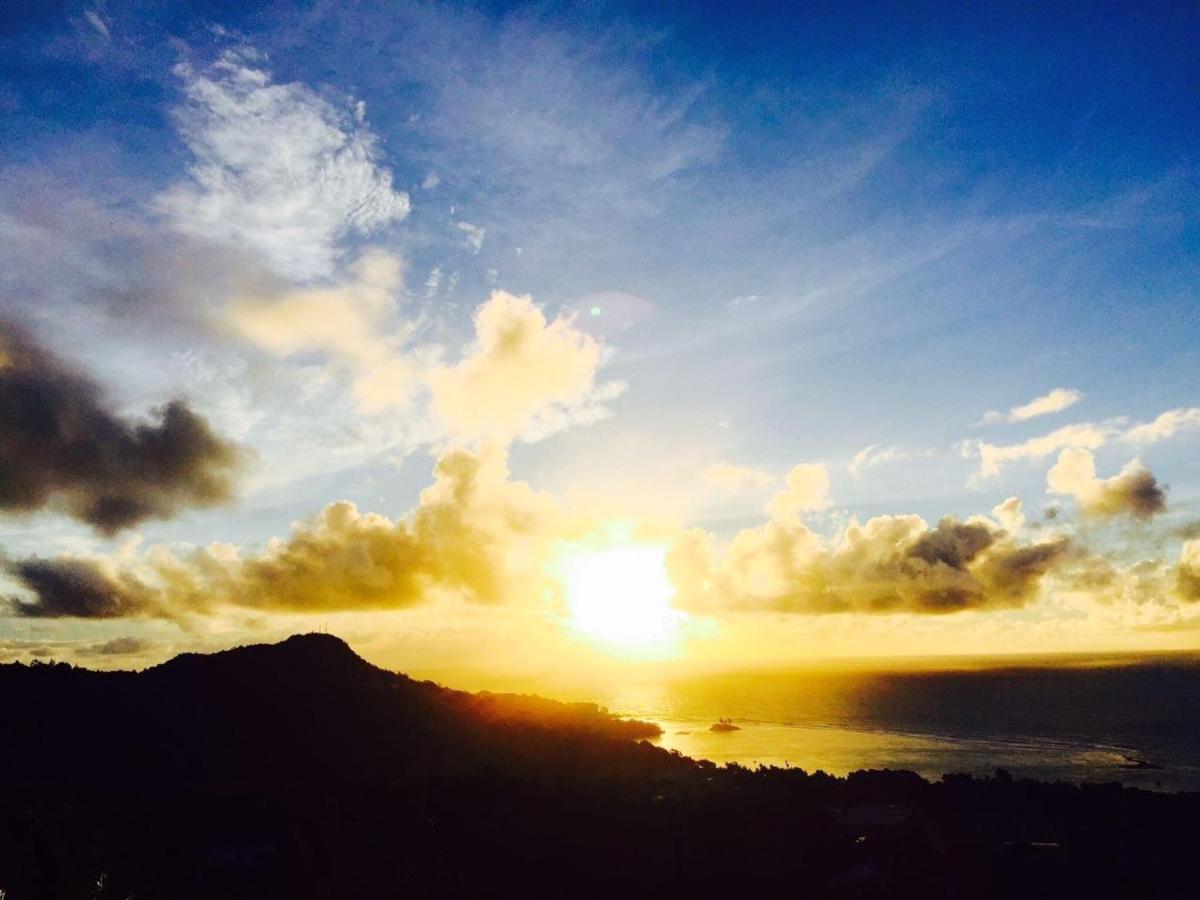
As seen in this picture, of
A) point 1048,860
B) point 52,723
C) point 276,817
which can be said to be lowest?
point 1048,860

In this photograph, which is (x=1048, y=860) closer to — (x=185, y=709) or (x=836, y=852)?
(x=836, y=852)

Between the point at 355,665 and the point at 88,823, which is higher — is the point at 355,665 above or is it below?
above

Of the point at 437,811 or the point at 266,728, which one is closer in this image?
the point at 437,811

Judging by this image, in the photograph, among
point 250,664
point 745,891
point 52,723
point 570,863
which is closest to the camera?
point 745,891

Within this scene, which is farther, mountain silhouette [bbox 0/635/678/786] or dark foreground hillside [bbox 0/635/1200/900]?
mountain silhouette [bbox 0/635/678/786]

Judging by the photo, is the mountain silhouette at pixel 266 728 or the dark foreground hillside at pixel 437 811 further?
the mountain silhouette at pixel 266 728

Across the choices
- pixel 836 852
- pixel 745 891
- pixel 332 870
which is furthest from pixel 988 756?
pixel 332 870

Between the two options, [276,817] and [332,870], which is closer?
[332,870]

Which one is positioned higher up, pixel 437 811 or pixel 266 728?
pixel 266 728
